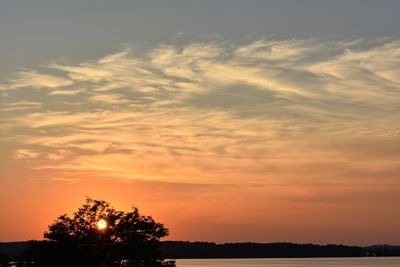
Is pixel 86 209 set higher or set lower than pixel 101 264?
higher

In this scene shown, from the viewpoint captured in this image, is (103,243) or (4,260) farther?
(4,260)

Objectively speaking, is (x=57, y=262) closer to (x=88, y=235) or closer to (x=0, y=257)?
(x=88, y=235)

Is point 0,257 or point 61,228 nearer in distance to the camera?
point 61,228

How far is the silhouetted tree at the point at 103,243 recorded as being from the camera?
12069 centimetres

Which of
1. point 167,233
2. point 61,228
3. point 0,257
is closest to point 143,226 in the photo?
point 167,233

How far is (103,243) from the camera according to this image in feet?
402

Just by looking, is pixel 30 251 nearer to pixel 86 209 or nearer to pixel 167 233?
pixel 86 209

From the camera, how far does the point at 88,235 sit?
126 m

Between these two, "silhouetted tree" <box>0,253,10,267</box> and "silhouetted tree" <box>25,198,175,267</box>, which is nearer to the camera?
"silhouetted tree" <box>25,198,175,267</box>

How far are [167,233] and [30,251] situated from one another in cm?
2091

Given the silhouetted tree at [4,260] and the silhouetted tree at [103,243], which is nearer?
the silhouetted tree at [103,243]

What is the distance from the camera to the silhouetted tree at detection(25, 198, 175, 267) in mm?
120688

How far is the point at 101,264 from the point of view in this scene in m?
121

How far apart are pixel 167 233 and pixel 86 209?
14.1 m
